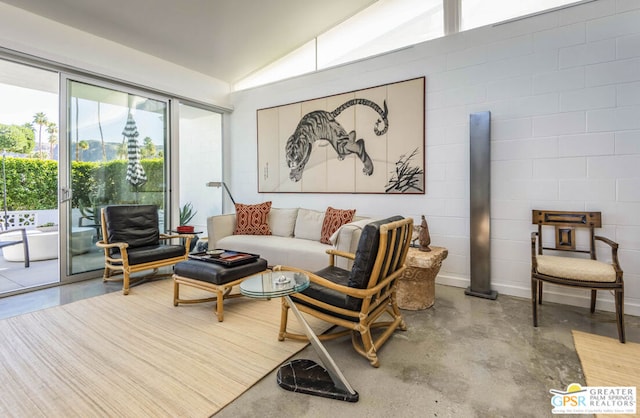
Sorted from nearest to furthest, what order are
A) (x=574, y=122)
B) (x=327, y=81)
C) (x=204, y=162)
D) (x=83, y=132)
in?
(x=574, y=122)
(x=83, y=132)
(x=327, y=81)
(x=204, y=162)

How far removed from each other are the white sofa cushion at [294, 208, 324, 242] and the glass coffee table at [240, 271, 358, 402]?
2107mm

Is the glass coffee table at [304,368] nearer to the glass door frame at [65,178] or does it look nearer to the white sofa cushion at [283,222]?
the white sofa cushion at [283,222]

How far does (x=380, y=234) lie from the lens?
190cm

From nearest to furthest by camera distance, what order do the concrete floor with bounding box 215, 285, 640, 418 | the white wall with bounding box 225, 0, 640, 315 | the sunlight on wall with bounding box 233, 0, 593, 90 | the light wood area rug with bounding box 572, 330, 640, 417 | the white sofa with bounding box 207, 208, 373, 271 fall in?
the concrete floor with bounding box 215, 285, 640, 418 → the light wood area rug with bounding box 572, 330, 640, 417 → the white wall with bounding box 225, 0, 640, 315 → the white sofa with bounding box 207, 208, 373, 271 → the sunlight on wall with bounding box 233, 0, 593, 90

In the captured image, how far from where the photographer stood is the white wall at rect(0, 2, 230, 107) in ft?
10.8

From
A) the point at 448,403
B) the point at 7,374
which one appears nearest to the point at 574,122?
the point at 448,403

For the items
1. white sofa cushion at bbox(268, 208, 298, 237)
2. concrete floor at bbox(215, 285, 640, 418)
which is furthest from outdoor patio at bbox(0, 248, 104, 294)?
concrete floor at bbox(215, 285, 640, 418)

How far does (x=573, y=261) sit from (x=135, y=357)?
11.2 ft

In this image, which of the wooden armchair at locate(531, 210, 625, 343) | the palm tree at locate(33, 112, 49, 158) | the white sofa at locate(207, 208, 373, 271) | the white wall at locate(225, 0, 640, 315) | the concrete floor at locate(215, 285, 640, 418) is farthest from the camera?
the palm tree at locate(33, 112, 49, 158)

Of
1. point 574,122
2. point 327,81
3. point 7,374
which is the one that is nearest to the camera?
point 7,374

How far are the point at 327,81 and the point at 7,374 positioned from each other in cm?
442

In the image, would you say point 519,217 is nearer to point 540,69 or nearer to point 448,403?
point 540,69

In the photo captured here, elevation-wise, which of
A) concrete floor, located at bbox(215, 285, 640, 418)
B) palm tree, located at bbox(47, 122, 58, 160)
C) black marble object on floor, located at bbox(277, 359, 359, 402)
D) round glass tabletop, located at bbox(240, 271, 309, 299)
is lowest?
concrete floor, located at bbox(215, 285, 640, 418)

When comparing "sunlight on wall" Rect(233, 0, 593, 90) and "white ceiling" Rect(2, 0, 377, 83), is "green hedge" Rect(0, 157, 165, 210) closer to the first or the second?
"white ceiling" Rect(2, 0, 377, 83)
